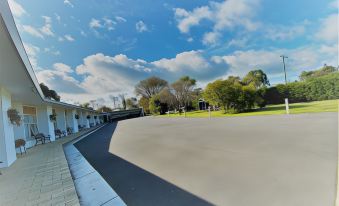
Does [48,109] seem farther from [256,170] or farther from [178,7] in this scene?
[256,170]

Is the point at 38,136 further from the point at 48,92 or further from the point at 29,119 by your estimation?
the point at 48,92

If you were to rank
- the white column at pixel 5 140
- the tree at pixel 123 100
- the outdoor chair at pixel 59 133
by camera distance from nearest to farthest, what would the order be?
the white column at pixel 5 140, the outdoor chair at pixel 59 133, the tree at pixel 123 100

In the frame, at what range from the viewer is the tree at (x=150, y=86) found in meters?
56.4

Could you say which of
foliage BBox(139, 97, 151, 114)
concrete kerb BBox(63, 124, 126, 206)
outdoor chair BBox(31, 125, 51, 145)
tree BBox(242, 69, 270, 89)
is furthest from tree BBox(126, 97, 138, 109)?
concrete kerb BBox(63, 124, 126, 206)

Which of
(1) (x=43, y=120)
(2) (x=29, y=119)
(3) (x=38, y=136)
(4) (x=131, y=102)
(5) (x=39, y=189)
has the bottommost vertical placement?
(5) (x=39, y=189)

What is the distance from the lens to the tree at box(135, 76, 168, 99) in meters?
56.4

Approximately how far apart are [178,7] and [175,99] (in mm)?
33442

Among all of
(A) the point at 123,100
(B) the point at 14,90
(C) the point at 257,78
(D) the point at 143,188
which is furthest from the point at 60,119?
(A) the point at 123,100

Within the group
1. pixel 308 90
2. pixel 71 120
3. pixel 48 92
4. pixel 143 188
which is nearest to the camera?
pixel 143 188

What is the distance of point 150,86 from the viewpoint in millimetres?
56938

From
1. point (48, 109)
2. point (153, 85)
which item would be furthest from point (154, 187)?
point (153, 85)

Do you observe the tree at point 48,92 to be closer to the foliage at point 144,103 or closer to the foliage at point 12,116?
the foliage at point 144,103

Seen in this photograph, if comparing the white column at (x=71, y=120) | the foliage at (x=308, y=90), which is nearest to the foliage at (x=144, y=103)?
the white column at (x=71, y=120)

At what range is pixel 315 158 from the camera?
12.3ft
